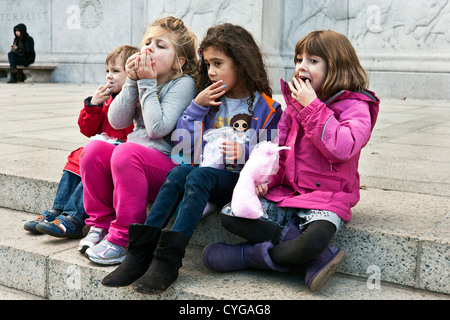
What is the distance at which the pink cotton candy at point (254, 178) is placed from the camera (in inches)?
85.6

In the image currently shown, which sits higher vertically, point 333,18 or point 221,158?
point 333,18

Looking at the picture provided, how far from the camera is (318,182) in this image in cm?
227

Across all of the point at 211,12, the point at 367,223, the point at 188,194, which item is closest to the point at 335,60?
the point at 367,223

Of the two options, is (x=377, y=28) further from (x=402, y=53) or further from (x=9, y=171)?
(x=9, y=171)

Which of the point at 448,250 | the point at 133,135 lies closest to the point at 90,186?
the point at 133,135

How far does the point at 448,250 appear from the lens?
2.05 metres

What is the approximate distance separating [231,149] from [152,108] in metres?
0.44

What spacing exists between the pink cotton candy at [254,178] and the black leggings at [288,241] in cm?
5

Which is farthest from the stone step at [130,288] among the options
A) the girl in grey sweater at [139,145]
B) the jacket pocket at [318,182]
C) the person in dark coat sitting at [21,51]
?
the person in dark coat sitting at [21,51]
